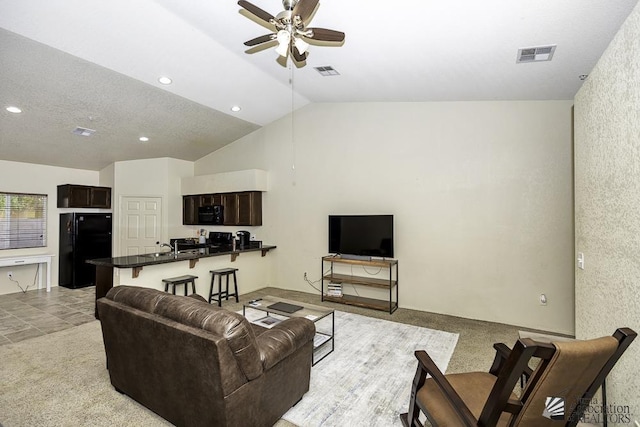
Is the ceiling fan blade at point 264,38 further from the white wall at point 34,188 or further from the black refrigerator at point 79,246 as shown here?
the white wall at point 34,188

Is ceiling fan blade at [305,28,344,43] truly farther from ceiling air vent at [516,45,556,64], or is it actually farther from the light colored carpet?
the light colored carpet

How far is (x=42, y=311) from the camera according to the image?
466 cm

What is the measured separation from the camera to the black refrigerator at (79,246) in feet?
20.1

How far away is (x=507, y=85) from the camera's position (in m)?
3.54

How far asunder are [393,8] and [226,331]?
2.65 m

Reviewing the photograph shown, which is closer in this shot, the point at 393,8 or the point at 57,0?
the point at 393,8

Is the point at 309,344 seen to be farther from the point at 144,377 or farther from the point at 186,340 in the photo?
the point at 144,377

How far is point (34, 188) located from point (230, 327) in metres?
6.91

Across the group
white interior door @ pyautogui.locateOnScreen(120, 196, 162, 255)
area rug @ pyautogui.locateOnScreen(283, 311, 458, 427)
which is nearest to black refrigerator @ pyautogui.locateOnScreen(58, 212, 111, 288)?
white interior door @ pyautogui.locateOnScreen(120, 196, 162, 255)

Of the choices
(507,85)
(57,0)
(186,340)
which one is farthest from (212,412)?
(507,85)

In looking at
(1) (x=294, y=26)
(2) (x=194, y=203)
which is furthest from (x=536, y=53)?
(2) (x=194, y=203)

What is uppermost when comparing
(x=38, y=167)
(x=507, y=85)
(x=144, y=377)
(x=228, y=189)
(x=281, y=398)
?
(x=507, y=85)

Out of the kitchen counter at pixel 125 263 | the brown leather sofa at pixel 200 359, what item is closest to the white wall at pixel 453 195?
the kitchen counter at pixel 125 263

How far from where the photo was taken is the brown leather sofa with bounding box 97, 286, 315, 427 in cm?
173
